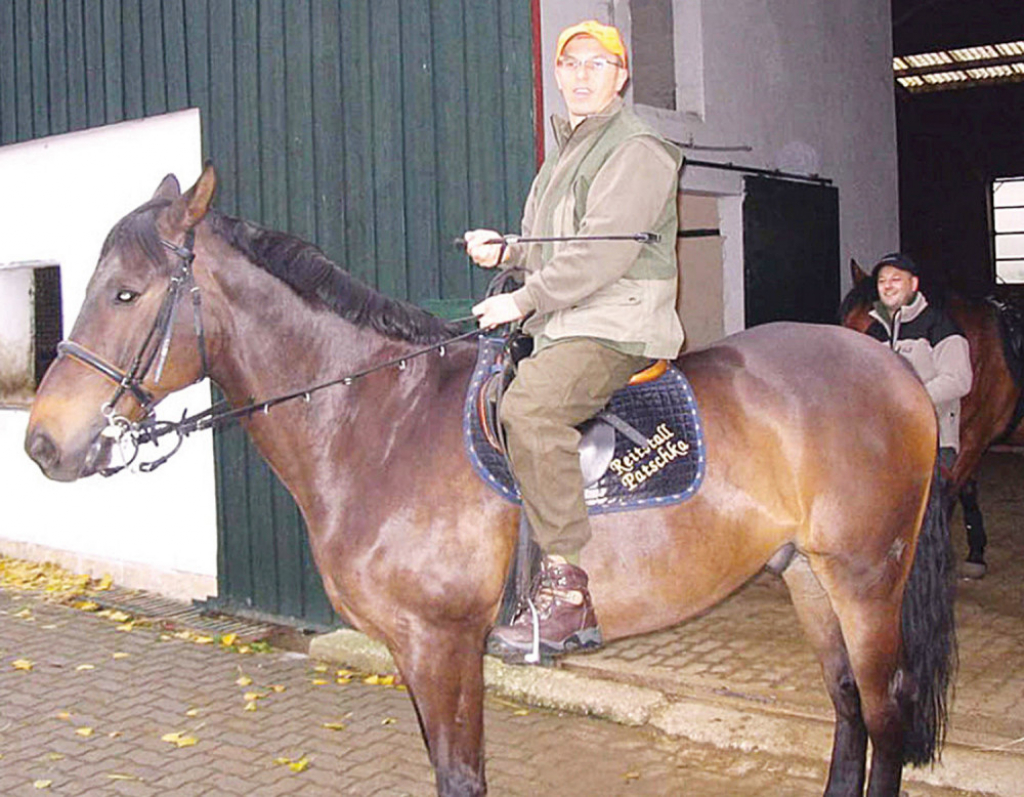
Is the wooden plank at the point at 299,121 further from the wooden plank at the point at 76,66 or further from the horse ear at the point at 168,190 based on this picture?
the horse ear at the point at 168,190

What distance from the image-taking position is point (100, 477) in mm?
7711

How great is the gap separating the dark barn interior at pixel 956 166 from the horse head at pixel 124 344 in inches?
590

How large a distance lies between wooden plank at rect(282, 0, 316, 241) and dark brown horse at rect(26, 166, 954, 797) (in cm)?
356

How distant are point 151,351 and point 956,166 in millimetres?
16832

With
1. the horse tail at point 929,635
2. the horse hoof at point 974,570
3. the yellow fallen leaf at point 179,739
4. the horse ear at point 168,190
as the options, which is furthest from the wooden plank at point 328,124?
the horse hoof at point 974,570

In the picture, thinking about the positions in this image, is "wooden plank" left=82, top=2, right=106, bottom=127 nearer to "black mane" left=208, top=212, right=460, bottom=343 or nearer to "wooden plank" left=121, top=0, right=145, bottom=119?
"wooden plank" left=121, top=0, right=145, bottom=119

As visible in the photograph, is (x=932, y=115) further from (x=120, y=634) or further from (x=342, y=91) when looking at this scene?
(x=120, y=634)

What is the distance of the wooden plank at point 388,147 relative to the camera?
6.70 meters

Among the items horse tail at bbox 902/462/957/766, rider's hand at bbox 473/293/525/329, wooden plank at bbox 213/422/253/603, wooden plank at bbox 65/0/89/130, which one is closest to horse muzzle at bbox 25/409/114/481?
rider's hand at bbox 473/293/525/329

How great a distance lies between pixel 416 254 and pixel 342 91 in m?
1.21

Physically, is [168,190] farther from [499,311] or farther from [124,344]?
[499,311]

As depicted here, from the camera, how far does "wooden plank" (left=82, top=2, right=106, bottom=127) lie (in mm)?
8445

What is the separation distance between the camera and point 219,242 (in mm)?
3682

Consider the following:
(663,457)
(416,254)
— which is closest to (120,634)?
(416,254)
